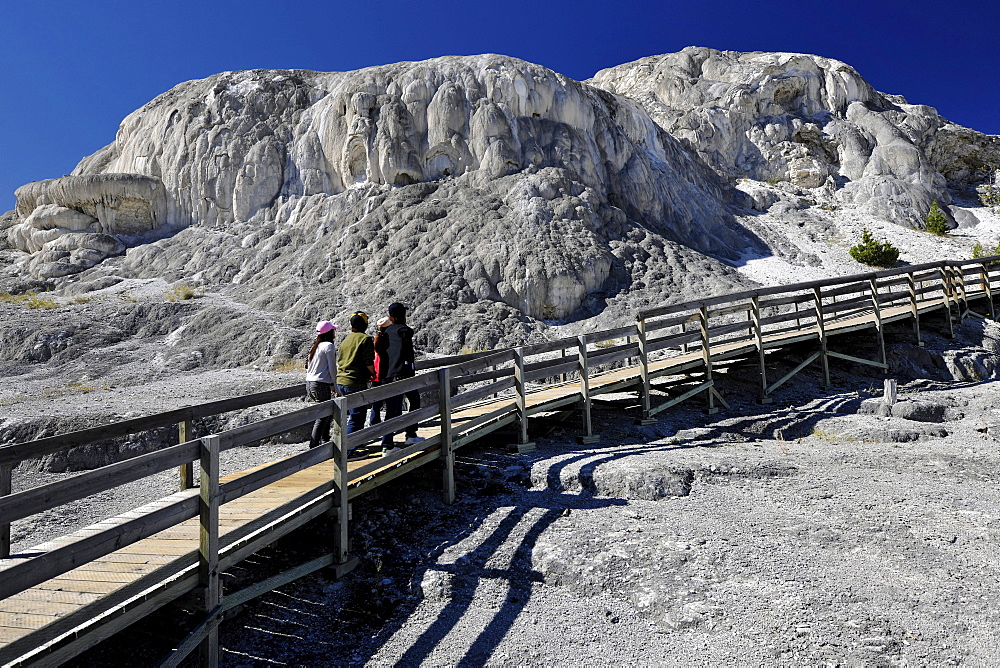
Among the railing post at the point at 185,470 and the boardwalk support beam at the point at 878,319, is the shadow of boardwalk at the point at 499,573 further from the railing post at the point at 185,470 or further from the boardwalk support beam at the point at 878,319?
the boardwalk support beam at the point at 878,319

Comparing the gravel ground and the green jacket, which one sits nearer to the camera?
the gravel ground

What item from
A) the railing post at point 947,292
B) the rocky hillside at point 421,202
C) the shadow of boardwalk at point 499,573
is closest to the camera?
the shadow of boardwalk at point 499,573

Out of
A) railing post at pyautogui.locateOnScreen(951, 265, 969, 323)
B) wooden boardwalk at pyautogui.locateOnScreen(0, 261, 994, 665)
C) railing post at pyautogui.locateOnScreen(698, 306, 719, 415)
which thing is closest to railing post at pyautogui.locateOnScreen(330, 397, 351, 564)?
wooden boardwalk at pyautogui.locateOnScreen(0, 261, 994, 665)

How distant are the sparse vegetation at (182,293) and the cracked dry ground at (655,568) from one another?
22825 mm

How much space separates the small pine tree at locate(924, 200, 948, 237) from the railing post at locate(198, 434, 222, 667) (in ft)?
135

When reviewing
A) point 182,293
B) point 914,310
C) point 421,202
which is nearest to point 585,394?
point 914,310

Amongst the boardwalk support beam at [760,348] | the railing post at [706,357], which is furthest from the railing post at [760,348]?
the railing post at [706,357]

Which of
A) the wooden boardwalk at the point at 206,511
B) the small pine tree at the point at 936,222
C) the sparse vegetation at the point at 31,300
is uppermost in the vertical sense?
the small pine tree at the point at 936,222

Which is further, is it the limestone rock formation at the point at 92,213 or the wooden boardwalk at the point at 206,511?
the limestone rock formation at the point at 92,213

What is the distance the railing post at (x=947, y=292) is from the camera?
565 inches

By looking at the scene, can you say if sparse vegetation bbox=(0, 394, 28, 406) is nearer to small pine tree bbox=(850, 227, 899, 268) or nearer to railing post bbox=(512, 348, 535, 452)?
railing post bbox=(512, 348, 535, 452)

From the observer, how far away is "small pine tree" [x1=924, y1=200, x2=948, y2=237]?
3372cm

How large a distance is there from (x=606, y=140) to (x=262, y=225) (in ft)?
63.3

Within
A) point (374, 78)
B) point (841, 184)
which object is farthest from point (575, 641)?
point (841, 184)
